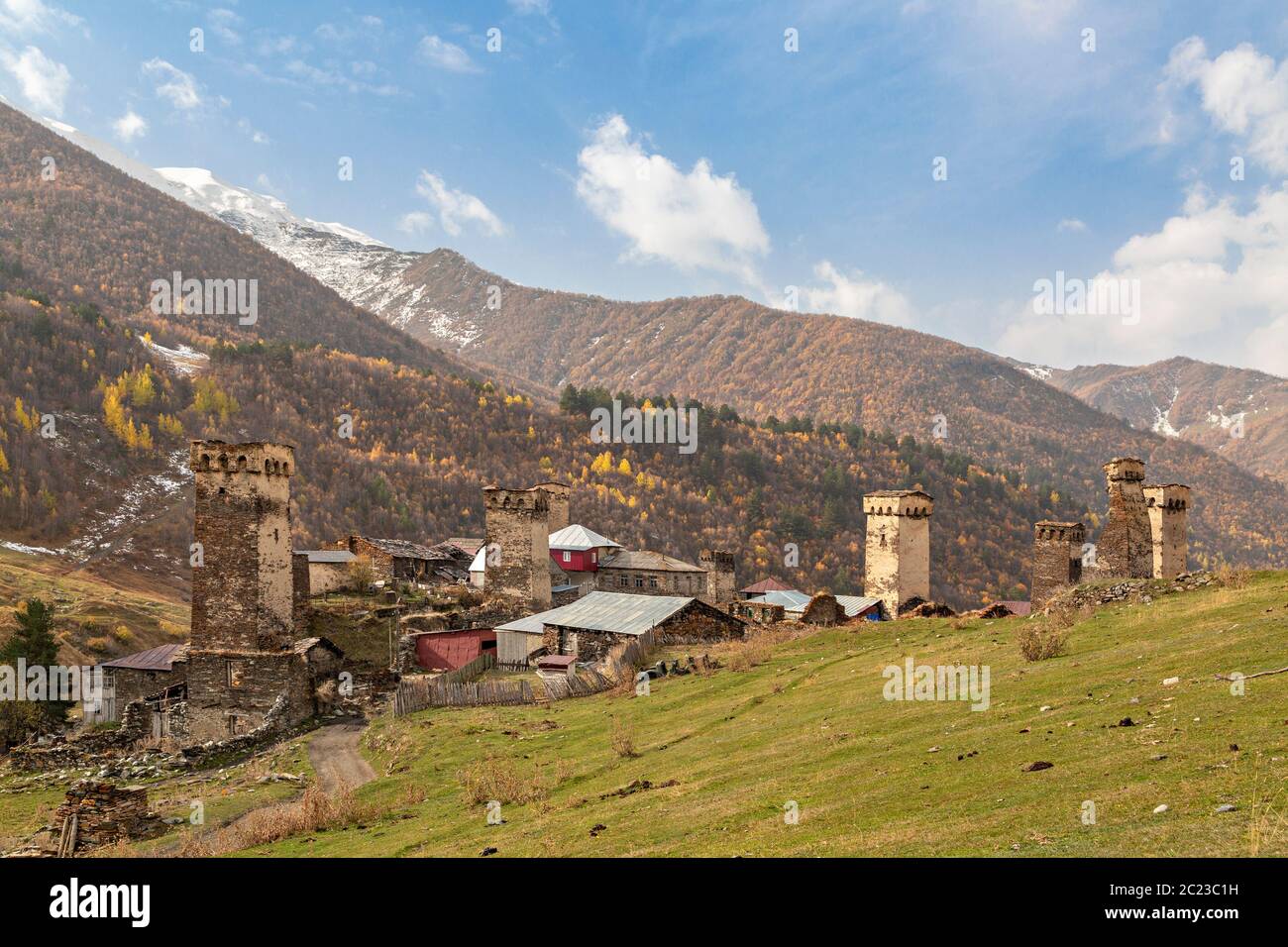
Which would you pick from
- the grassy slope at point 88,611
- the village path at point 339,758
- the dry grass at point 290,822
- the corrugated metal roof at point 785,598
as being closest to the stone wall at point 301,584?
the village path at point 339,758

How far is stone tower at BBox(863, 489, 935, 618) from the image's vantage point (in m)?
42.2

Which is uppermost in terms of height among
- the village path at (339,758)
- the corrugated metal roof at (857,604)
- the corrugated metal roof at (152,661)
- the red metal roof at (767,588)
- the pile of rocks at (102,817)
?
the corrugated metal roof at (857,604)

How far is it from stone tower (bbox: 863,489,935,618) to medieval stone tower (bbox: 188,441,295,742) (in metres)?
27.8

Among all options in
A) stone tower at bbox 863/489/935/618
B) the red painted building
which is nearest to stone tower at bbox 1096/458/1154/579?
stone tower at bbox 863/489/935/618

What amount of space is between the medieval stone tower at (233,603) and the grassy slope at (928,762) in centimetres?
1016

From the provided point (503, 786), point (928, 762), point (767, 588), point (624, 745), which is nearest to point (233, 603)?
point (503, 786)

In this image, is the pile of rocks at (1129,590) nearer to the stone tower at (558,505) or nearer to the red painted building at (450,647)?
the red painted building at (450,647)

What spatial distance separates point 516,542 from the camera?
165 ft

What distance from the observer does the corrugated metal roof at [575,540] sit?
224ft

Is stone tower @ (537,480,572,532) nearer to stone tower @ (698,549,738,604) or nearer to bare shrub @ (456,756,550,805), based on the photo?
stone tower @ (698,549,738,604)

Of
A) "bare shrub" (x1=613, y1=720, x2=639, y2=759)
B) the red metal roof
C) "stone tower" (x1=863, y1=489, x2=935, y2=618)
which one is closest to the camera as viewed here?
"bare shrub" (x1=613, y1=720, x2=639, y2=759)

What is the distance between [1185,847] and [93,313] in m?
171

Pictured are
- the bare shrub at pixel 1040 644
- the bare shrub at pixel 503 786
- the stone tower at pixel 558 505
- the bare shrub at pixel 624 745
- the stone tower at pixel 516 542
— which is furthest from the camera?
the stone tower at pixel 558 505
